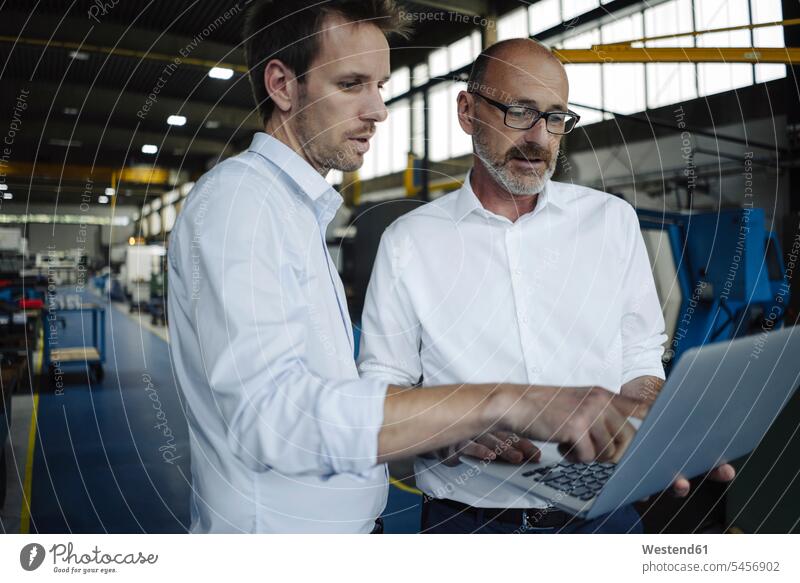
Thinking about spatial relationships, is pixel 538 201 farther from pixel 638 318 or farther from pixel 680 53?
pixel 680 53

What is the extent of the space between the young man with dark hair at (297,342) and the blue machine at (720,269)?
272 cm

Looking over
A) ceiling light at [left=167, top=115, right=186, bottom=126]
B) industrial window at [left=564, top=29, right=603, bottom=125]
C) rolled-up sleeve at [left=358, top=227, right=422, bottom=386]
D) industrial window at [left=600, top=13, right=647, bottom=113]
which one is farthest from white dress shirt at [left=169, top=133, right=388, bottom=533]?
industrial window at [left=600, top=13, right=647, bottom=113]

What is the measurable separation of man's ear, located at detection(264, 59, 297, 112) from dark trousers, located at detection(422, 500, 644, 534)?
80 cm

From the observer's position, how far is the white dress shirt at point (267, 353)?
0.60m

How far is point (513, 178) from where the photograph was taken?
46.4 inches

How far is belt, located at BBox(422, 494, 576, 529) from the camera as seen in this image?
104 centimetres

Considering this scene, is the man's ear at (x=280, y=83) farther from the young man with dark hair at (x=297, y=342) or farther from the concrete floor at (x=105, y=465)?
the concrete floor at (x=105, y=465)

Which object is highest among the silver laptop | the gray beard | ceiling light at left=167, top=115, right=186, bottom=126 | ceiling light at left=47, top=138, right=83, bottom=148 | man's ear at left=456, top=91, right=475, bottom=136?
man's ear at left=456, top=91, right=475, bottom=136

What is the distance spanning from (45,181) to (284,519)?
679mm

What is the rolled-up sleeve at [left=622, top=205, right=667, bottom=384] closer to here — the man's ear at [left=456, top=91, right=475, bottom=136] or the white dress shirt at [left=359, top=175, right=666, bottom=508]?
the white dress shirt at [left=359, top=175, right=666, bottom=508]

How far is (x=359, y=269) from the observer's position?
18.7 ft

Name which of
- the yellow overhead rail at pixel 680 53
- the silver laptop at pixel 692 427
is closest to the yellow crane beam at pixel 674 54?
the yellow overhead rail at pixel 680 53
